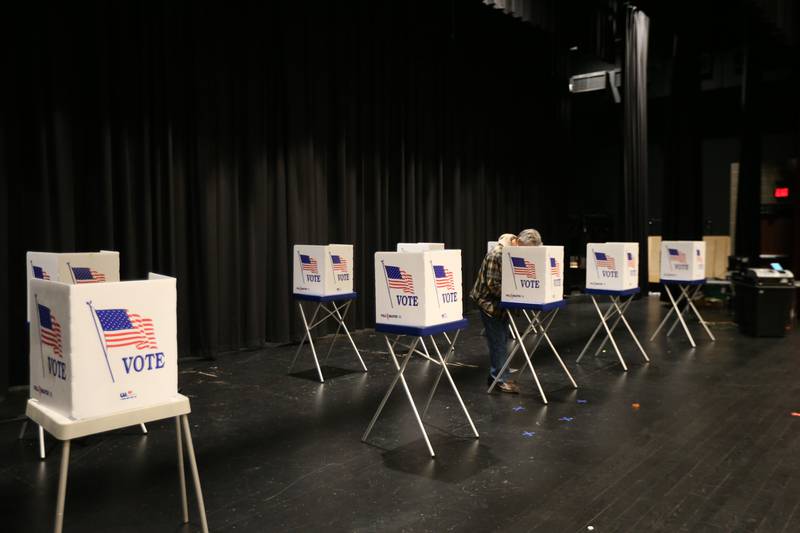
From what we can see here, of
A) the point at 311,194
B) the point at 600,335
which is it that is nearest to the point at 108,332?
the point at 311,194

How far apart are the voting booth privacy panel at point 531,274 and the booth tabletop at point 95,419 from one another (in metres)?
2.69

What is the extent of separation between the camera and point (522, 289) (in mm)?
4383

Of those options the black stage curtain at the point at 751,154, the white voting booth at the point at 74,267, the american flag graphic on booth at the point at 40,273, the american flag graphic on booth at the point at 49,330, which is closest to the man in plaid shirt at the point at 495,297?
the white voting booth at the point at 74,267

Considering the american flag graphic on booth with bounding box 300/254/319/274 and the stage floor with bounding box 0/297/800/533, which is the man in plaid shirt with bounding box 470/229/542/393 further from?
the american flag graphic on booth with bounding box 300/254/319/274

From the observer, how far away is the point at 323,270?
5168mm

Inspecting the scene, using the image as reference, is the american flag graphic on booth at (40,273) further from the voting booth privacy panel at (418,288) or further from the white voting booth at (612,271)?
the white voting booth at (612,271)

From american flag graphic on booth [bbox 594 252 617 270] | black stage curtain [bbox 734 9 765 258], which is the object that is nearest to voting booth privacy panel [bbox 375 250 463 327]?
american flag graphic on booth [bbox 594 252 617 270]

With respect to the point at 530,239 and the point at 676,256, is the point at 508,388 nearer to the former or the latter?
the point at 530,239

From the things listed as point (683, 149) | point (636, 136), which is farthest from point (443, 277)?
point (636, 136)

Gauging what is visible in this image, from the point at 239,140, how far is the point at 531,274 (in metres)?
3.58

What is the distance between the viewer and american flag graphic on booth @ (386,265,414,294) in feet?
10.9

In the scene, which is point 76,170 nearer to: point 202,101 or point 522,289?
point 202,101

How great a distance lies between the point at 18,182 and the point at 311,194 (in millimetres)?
3040

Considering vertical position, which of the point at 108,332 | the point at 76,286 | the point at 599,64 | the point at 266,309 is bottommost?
the point at 266,309
